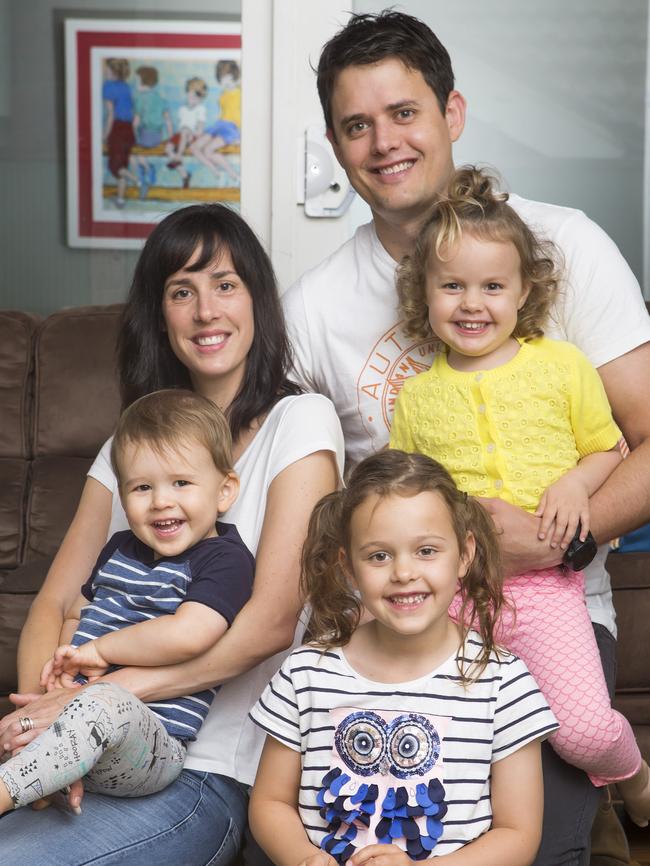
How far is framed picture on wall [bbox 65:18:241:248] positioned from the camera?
3.52m

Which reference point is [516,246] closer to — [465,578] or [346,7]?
[465,578]

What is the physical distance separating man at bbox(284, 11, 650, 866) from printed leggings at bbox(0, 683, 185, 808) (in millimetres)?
795

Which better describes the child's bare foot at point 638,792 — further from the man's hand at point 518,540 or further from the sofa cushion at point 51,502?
the sofa cushion at point 51,502

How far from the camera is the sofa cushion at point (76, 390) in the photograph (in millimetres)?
3174

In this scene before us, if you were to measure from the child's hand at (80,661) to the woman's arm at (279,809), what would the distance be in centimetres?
28

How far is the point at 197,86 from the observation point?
139 inches

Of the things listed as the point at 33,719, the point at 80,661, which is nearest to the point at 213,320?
the point at 80,661

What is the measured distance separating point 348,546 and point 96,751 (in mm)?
435

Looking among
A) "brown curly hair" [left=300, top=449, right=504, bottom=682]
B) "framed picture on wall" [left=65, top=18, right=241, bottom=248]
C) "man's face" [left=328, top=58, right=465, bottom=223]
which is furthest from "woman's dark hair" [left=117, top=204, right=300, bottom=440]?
"framed picture on wall" [left=65, top=18, right=241, bottom=248]

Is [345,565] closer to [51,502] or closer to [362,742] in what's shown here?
[362,742]

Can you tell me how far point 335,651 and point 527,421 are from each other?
0.51 meters

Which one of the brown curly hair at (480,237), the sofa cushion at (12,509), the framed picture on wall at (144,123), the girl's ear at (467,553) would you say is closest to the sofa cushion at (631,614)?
the brown curly hair at (480,237)

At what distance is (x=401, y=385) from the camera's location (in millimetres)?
2080

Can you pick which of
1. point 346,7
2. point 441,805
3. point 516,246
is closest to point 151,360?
point 516,246
